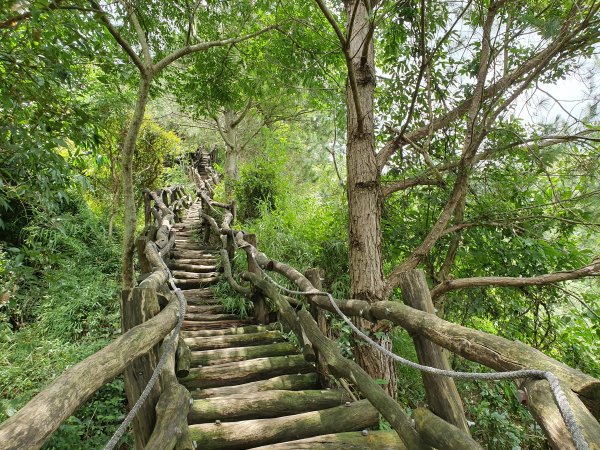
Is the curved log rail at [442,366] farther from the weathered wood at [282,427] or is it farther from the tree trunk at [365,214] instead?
the tree trunk at [365,214]

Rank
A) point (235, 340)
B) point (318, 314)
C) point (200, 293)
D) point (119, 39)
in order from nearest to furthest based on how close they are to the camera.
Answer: point (318, 314)
point (235, 340)
point (119, 39)
point (200, 293)

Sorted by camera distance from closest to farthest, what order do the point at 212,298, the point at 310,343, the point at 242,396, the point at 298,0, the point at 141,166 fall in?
the point at 242,396 < the point at 310,343 < the point at 212,298 < the point at 298,0 < the point at 141,166

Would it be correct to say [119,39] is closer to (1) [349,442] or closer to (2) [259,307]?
(2) [259,307]

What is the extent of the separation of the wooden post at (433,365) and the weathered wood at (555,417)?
0.68 metres

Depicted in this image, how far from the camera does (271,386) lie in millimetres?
3041

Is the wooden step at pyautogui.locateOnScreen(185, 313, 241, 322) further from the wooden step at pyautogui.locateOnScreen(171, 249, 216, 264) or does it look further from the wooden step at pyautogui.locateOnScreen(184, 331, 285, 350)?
the wooden step at pyautogui.locateOnScreen(171, 249, 216, 264)

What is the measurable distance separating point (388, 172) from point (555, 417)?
374 cm

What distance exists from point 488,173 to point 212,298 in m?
4.38

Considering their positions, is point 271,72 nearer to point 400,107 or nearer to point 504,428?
point 400,107

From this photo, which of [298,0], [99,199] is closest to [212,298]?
[298,0]

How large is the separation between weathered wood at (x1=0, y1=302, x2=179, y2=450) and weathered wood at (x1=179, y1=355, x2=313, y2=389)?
1.47 metres

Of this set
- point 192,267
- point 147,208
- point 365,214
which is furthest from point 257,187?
point 365,214

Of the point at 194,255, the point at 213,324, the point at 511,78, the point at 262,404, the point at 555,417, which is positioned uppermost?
the point at 511,78

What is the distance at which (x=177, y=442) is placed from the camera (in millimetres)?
2047
